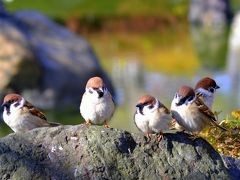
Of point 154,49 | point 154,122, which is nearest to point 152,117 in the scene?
point 154,122

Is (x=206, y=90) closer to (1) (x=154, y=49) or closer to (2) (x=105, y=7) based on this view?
(1) (x=154, y=49)

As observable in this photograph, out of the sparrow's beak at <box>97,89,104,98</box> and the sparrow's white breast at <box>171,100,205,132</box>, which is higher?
the sparrow's beak at <box>97,89,104,98</box>

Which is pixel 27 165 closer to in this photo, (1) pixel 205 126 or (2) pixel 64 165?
(2) pixel 64 165

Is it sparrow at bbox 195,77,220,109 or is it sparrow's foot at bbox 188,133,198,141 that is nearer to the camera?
sparrow's foot at bbox 188,133,198,141

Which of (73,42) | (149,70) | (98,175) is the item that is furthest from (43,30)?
(98,175)

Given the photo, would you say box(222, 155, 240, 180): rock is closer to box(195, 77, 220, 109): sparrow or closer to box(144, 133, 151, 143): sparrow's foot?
box(144, 133, 151, 143): sparrow's foot

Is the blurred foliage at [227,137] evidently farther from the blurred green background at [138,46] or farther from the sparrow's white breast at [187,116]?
the blurred green background at [138,46]

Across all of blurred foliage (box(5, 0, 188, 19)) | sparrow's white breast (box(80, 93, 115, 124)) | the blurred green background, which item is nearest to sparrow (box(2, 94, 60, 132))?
sparrow's white breast (box(80, 93, 115, 124))

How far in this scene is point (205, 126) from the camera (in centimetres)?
706

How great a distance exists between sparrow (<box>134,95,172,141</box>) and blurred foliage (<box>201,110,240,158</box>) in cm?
129

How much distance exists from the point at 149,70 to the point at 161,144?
20568 millimetres

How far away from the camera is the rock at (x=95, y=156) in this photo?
20.5 feet

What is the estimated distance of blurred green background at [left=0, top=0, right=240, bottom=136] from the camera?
20769 mm

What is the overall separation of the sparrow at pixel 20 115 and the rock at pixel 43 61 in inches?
430
